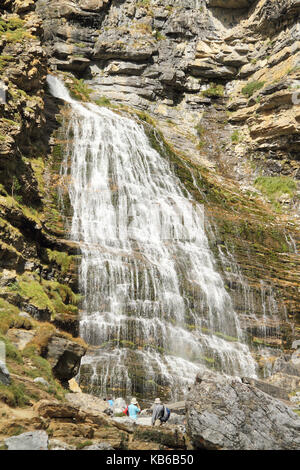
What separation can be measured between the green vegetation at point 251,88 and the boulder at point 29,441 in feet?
123

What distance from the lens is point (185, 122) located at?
40.9 m

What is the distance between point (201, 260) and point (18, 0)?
21.8m

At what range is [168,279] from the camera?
774 inches

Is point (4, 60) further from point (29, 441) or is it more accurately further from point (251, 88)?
point (251, 88)

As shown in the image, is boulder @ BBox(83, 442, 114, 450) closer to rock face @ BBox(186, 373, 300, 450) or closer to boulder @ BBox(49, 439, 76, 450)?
boulder @ BBox(49, 439, 76, 450)

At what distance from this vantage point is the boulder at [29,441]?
6539 mm

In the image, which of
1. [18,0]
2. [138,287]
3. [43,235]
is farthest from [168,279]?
→ [18,0]

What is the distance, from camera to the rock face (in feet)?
26.5

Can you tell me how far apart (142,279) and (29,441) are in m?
12.3

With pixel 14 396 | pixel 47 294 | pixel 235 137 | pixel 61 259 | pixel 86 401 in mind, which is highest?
pixel 235 137

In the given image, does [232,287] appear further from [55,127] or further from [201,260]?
[55,127]

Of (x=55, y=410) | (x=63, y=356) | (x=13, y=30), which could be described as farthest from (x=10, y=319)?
(x=13, y=30)

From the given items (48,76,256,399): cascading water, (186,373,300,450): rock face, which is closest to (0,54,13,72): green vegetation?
(48,76,256,399): cascading water

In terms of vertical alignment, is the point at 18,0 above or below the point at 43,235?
above
